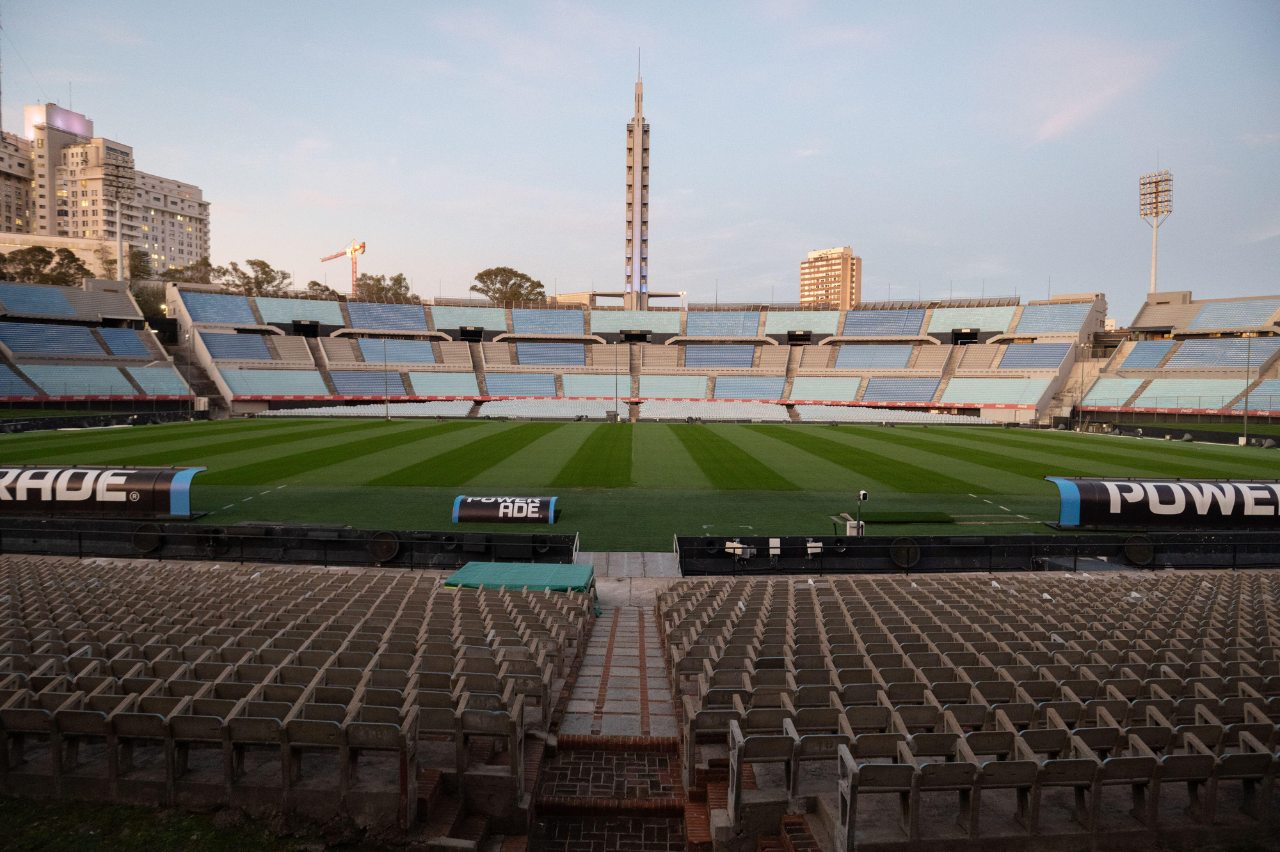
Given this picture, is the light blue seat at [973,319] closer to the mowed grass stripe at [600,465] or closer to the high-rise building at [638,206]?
the high-rise building at [638,206]

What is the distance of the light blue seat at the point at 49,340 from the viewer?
60.7 metres

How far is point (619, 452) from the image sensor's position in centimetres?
3816

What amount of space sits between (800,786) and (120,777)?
5.23m

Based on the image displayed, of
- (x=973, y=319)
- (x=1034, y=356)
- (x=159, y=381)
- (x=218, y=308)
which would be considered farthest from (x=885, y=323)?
(x=159, y=381)

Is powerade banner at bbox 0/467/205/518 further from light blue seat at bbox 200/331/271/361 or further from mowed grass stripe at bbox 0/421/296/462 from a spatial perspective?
light blue seat at bbox 200/331/271/361

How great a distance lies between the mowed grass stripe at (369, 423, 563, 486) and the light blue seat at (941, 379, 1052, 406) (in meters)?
47.4

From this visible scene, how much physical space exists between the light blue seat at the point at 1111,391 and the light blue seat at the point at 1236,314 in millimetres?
15153

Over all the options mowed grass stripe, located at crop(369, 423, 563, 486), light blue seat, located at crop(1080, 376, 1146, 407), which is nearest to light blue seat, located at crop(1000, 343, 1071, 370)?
light blue seat, located at crop(1080, 376, 1146, 407)

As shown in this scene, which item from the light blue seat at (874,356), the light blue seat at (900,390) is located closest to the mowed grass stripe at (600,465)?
the light blue seat at (900,390)

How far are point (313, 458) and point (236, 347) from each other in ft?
157

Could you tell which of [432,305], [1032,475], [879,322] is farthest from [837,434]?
[432,305]

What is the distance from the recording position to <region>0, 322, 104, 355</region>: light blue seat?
60719 mm

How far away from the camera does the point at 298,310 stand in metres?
80.6

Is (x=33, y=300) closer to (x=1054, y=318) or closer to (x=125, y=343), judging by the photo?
(x=125, y=343)
